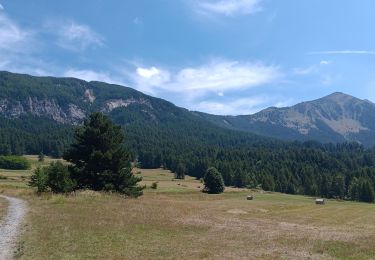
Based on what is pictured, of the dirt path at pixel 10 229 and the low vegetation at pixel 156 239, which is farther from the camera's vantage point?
the low vegetation at pixel 156 239

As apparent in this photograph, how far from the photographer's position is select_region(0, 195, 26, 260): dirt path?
802 inches

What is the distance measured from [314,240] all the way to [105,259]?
15.0 meters

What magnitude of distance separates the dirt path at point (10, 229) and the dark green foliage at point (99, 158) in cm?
2103

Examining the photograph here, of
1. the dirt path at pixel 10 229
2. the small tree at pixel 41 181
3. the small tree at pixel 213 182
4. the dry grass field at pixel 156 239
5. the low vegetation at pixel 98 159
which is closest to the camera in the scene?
the dirt path at pixel 10 229

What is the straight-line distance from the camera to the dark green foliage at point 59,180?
2165 inches

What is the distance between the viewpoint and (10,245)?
2180 centimetres

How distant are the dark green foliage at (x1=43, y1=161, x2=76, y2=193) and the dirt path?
15011 millimetres

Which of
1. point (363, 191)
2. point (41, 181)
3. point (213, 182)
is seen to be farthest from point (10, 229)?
point (363, 191)

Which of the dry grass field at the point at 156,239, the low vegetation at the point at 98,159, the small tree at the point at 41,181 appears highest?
the low vegetation at the point at 98,159

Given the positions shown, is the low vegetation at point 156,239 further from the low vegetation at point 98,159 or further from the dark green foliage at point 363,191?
the dark green foliage at point 363,191

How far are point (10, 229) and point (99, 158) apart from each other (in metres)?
33.7

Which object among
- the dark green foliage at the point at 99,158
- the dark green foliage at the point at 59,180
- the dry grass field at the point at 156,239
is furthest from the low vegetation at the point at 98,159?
the dry grass field at the point at 156,239

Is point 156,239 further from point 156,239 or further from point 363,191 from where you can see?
point 363,191

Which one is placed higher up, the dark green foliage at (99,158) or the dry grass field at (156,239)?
the dark green foliage at (99,158)
